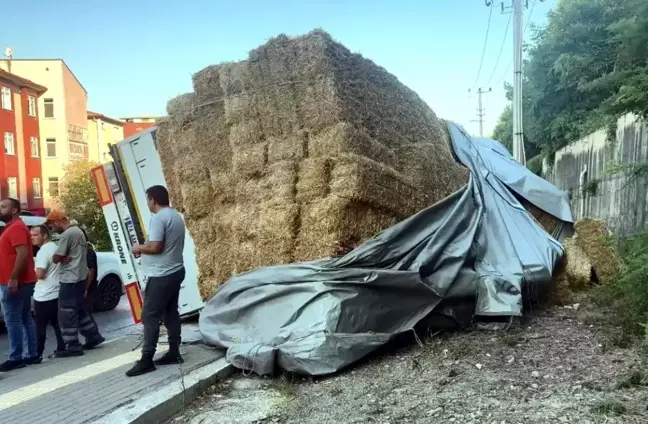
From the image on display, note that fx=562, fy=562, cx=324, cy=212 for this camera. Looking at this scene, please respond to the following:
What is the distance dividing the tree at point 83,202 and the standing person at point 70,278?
19190 mm

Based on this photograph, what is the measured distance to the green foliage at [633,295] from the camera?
4.74 metres

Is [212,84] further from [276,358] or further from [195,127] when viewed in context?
[276,358]

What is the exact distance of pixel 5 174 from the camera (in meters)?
31.8

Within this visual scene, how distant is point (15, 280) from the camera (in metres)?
5.72

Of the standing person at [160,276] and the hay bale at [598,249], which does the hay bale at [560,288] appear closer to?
the hay bale at [598,249]

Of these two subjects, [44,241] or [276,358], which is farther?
[44,241]

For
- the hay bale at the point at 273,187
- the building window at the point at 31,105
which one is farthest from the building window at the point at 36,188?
the hay bale at the point at 273,187

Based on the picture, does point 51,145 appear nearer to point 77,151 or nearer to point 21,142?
point 77,151

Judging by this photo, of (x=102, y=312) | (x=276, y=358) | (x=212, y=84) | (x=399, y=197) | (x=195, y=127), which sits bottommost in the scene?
(x=102, y=312)

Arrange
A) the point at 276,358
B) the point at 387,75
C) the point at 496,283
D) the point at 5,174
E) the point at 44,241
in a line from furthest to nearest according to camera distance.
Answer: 1. the point at 5,174
2. the point at 387,75
3. the point at 44,241
4. the point at 496,283
5. the point at 276,358

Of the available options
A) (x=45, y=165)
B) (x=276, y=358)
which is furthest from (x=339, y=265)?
(x=45, y=165)

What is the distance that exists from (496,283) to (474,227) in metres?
0.78

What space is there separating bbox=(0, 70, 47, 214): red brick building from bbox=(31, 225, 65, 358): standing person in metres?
28.7

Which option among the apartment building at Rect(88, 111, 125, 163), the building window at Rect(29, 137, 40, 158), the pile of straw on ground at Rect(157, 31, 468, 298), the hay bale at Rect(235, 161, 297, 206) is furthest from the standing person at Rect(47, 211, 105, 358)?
the apartment building at Rect(88, 111, 125, 163)
